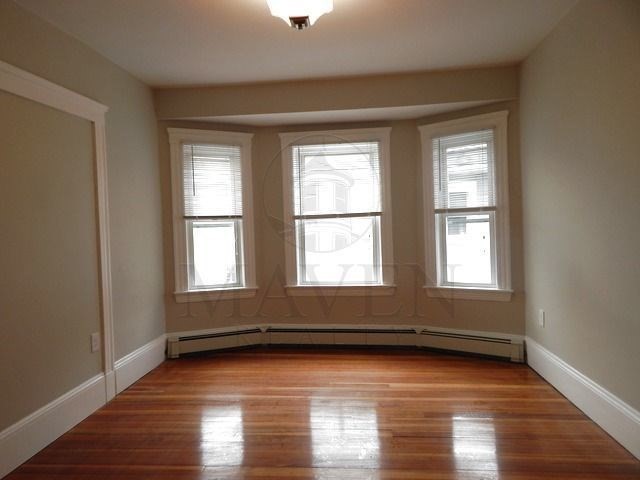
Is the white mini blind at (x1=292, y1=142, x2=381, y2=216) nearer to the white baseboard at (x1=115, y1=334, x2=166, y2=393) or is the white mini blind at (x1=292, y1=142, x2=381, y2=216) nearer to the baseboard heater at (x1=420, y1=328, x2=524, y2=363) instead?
the baseboard heater at (x1=420, y1=328, x2=524, y2=363)

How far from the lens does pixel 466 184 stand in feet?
13.1

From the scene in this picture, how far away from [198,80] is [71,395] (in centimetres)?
270

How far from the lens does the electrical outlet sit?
3.01 m

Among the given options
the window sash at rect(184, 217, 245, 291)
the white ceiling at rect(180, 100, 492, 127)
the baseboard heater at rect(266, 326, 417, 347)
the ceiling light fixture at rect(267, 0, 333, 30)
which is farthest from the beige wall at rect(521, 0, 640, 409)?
the window sash at rect(184, 217, 245, 291)

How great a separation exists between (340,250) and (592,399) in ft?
7.98

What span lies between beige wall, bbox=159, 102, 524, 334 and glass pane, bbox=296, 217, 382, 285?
201mm

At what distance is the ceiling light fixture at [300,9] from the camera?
7.59ft

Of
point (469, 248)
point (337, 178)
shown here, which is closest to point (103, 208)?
point (337, 178)

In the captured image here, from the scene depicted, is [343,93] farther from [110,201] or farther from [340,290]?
[110,201]

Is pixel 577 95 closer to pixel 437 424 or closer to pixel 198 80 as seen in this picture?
pixel 437 424

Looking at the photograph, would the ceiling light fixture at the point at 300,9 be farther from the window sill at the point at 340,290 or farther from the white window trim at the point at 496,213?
the window sill at the point at 340,290

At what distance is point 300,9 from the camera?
7.73 feet

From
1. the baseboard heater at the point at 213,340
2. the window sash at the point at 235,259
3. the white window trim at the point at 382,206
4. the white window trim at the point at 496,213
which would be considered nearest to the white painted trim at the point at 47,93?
the window sash at the point at 235,259

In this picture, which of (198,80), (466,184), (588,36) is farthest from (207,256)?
(588,36)
